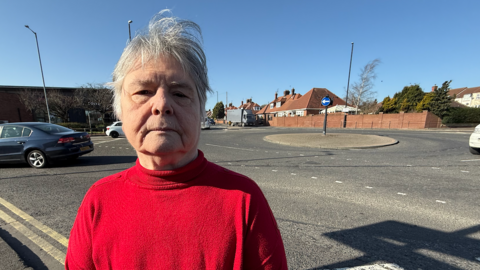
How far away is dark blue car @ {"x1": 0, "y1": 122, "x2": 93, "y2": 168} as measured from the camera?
6.48 m

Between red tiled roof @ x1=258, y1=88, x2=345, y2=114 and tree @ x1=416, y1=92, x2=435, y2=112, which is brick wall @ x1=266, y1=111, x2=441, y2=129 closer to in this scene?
red tiled roof @ x1=258, y1=88, x2=345, y2=114

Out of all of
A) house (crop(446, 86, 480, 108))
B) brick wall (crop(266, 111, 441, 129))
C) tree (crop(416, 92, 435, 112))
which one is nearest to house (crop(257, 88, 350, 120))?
brick wall (crop(266, 111, 441, 129))

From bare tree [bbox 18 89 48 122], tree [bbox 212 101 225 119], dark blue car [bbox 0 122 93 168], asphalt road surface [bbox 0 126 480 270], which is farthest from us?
tree [bbox 212 101 225 119]

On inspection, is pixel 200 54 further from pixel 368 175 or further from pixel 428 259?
pixel 368 175

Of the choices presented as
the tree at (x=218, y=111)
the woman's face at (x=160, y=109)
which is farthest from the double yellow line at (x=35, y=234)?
the tree at (x=218, y=111)

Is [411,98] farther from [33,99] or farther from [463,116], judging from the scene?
[33,99]

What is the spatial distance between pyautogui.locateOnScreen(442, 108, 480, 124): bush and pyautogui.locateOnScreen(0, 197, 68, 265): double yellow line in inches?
1480

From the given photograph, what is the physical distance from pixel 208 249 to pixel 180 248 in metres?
0.12

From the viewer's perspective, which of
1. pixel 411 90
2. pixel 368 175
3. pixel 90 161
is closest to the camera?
pixel 368 175

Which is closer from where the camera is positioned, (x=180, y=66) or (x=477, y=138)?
(x=180, y=66)

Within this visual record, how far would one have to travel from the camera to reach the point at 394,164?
6828 millimetres

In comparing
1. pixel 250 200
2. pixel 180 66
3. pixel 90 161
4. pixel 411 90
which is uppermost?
pixel 411 90

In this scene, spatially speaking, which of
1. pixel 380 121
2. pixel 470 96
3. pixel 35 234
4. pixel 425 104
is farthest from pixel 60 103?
pixel 470 96

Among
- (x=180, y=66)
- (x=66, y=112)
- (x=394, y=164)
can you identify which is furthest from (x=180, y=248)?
(x=66, y=112)
